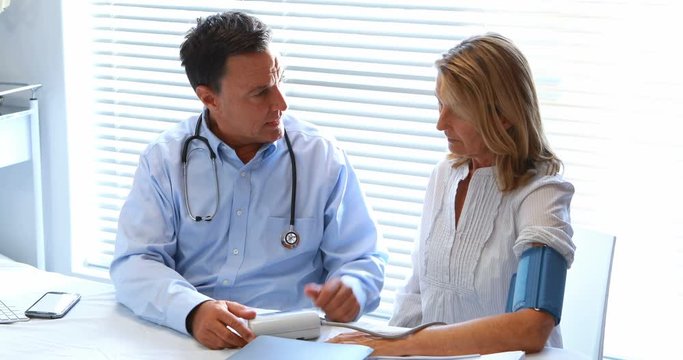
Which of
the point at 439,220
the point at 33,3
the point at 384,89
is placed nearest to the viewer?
the point at 439,220

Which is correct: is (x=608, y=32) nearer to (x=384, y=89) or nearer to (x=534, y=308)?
(x=384, y=89)

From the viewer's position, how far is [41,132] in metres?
3.35

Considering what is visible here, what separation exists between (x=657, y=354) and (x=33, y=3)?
2330 mm

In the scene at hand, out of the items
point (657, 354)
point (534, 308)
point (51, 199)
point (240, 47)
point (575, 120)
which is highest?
point (240, 47)

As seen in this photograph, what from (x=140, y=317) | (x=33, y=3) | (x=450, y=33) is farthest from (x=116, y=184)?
(x=140, y=317)

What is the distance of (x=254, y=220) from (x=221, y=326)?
50cm

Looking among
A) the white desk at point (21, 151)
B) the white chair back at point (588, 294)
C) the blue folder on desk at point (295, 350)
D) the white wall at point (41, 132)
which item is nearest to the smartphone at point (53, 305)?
the blue folder on desk at point (295, 350)

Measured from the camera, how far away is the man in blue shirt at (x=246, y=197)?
2.19 metres

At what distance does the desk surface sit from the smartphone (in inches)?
0.5

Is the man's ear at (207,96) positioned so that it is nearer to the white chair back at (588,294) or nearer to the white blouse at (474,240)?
the white blouse at (474,240)

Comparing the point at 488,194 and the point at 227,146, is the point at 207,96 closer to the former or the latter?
the point at 227,146

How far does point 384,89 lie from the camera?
2943 millimetres

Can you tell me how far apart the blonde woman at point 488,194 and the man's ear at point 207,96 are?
583 mm

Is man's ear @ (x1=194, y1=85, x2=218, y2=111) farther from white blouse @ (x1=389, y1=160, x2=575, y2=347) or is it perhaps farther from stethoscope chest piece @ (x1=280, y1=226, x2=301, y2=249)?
white blouse @ (x1=389, y1=160, x2=575, y2=347)
